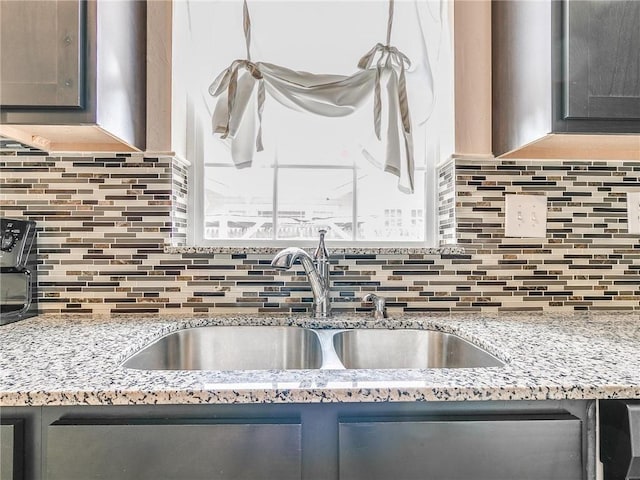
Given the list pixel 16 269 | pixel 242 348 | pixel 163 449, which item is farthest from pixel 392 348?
pixel 16 269

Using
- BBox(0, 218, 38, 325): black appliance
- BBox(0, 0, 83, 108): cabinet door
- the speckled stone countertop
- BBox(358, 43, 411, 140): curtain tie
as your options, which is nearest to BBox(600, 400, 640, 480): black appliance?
the speckled stone countertop

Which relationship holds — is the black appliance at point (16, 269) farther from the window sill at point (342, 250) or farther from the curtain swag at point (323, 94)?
the curtain swag at point (323, 94)

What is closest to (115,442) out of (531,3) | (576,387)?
(576,387)

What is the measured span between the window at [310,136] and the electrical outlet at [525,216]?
10.5 inches

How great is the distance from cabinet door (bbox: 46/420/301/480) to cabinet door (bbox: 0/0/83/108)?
807 millimetres

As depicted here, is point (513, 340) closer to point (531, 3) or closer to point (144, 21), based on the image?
point (531, 3)

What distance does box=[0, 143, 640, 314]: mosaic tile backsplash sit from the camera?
1336 mm

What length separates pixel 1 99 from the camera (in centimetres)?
102

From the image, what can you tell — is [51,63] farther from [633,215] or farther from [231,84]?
[633,215]

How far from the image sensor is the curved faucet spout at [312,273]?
1182mm

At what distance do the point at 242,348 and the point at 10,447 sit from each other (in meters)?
0.64

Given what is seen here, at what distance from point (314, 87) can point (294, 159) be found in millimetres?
264

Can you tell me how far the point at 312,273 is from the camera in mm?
1245

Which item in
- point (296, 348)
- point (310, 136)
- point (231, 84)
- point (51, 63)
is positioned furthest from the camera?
point (310, 136)
